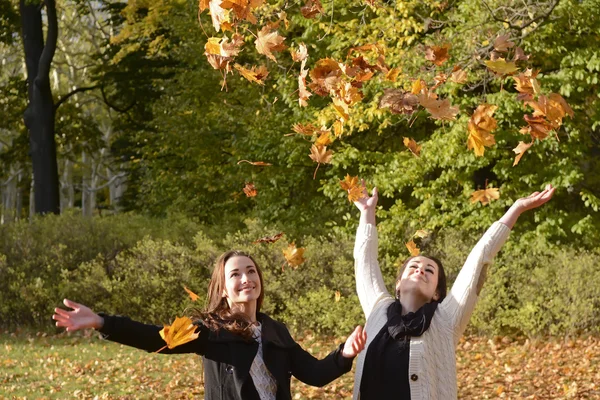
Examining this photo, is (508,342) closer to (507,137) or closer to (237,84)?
(507,137)

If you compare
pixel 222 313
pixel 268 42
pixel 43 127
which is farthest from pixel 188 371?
pixel 43 127

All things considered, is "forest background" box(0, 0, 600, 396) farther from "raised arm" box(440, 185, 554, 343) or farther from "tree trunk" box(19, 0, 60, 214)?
"raised arm" box(440, 185, 554, 343)

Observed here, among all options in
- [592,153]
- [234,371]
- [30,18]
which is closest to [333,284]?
[592,153]

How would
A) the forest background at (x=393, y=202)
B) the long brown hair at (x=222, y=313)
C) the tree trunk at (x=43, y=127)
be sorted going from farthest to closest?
1. the tree trunk at (x=43, y=127)
2. the forest background at (x=393, y=202)
3. the long brown hair at (x=222, y=313)

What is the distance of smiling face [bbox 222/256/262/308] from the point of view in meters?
4.13

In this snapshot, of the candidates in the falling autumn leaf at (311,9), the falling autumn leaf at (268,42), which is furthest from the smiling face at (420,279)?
the falling autumn leaf at (311,9)

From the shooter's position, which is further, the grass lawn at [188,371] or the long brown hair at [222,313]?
the grass lawn at [188,371]

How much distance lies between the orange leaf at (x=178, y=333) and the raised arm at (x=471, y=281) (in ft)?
3.43

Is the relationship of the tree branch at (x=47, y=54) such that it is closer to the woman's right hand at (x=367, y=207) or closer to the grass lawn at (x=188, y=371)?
the grass lawn at (x=188, y=371)

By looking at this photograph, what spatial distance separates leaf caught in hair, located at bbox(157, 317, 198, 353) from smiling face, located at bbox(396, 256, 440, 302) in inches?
36.6

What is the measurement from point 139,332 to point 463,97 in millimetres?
9797

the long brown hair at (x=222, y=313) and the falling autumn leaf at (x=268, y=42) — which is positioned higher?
the falling autumn leaf at (x=268, y=42)

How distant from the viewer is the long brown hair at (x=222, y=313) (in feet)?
13.3

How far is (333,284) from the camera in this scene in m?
12.9
